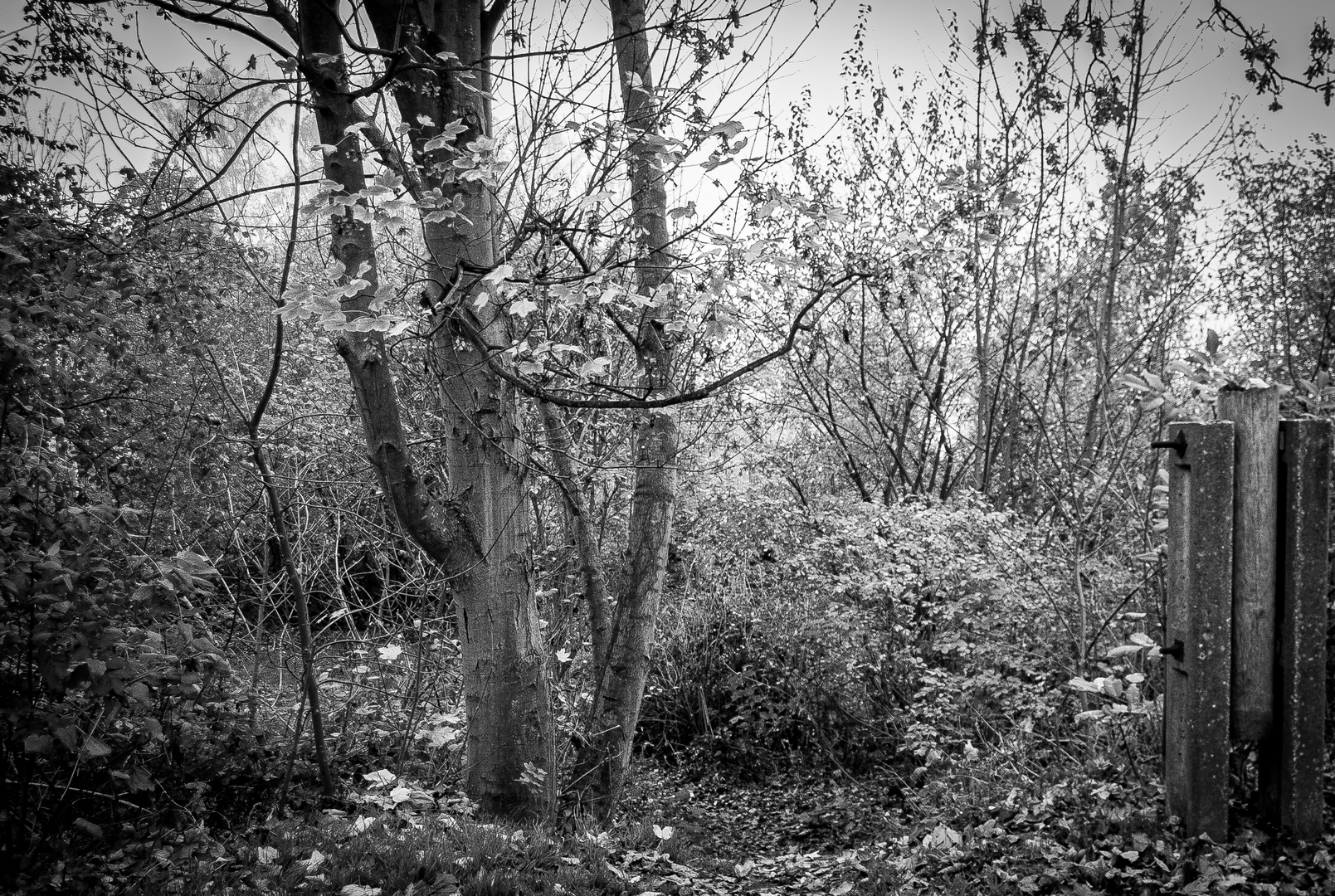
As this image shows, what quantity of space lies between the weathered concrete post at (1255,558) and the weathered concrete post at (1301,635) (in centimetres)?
5

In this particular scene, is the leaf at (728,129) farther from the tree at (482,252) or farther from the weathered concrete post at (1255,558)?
the weathered concrete post at (1255,558)

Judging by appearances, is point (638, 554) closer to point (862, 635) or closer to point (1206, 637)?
point (862, 635)

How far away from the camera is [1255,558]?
3828mm

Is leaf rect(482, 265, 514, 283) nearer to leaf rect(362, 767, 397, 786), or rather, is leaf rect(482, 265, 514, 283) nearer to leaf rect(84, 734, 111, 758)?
leaf rect(84, 734, 111, 758)

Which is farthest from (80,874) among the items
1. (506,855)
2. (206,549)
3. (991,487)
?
(991,487)

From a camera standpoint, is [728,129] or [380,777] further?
[380,777]

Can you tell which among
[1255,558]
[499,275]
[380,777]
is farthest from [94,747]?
[1255,558]

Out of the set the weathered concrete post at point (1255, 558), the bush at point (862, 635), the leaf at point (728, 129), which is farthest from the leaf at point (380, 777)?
the weathered concrete post at point (1255, 558)

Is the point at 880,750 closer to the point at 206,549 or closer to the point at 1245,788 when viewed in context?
the point at 1245,788

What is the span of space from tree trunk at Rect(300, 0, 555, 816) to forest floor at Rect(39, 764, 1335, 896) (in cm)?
45

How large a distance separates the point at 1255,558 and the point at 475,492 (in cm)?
396

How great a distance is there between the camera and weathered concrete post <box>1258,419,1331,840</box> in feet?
12.3

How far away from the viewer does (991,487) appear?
9.12 meters

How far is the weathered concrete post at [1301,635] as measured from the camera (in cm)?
374
